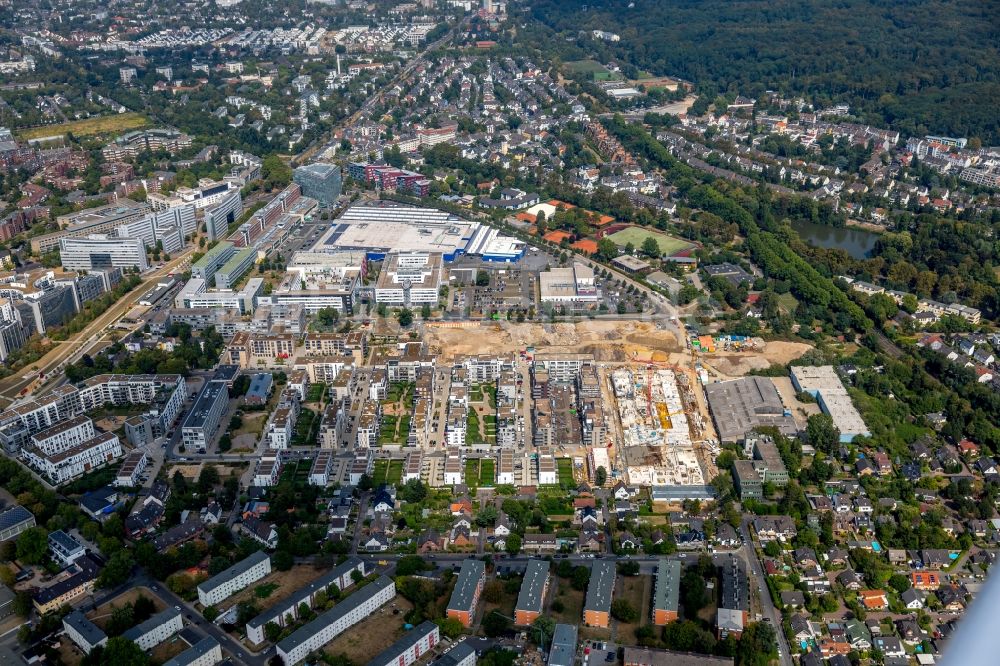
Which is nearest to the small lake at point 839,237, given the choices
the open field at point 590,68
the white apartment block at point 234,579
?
the open field at point 590,68

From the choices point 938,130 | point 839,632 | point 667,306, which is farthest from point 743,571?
point 938,130

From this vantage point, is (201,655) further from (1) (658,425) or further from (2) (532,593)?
(1) (658,425)

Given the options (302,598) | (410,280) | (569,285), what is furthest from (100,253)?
(302,598)

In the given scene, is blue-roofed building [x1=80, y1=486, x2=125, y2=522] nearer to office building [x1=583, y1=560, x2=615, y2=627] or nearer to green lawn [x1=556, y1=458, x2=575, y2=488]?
green lawn [x1=556, y1=458, x2=575, y2=488]

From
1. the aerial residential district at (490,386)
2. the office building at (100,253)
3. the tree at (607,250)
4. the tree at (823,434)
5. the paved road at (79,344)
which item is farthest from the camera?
the tree at (607,250)

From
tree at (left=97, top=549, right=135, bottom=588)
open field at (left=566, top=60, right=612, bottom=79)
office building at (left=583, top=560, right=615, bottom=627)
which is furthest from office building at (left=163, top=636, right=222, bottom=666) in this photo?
open field at (left=566, top=60, right=612, bottom=79)

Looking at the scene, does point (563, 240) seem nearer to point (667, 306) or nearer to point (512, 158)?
point (667, 306)

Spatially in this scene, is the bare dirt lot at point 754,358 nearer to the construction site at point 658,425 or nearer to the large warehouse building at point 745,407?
the large warehouse building at point 745,407
